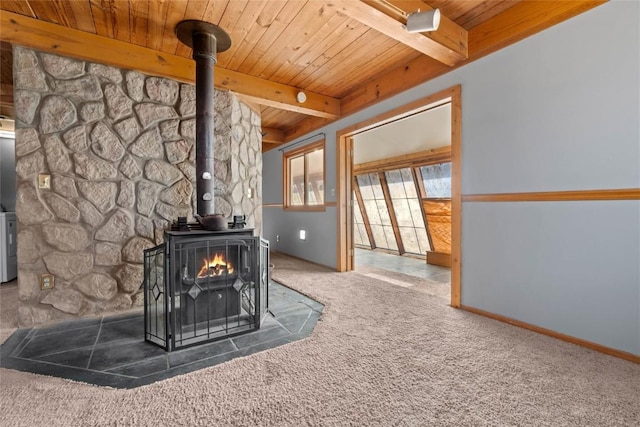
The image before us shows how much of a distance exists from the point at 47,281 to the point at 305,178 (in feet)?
12.4

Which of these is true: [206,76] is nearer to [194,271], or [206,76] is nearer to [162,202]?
[162,202]

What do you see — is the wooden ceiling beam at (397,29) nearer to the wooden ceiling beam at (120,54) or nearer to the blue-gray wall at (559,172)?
the blue-gray wall at (559,172)

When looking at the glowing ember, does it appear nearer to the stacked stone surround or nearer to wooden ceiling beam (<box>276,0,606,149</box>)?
the stacked stone surround

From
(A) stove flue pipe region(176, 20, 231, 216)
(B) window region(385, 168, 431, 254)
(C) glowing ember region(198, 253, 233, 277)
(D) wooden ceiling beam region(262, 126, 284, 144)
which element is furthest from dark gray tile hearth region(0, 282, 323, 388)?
(B) window region(385, 168, 431, 254)

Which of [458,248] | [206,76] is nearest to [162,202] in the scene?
[206,76]

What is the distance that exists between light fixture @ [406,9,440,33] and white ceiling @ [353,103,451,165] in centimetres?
197

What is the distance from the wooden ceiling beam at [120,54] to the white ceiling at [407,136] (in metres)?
1.66

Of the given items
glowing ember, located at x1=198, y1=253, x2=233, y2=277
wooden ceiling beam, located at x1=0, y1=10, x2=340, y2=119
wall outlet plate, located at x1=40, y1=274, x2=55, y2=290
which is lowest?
wall outlet plate, located at x1=40, y1=274, x2=55, y2=290

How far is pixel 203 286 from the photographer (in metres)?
2.14

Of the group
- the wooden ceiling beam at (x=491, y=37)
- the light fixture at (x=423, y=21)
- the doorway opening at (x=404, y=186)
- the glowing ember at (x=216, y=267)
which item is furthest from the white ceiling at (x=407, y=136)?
the glowing ember at (x=216, y=267)

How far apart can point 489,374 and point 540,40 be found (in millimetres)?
2418

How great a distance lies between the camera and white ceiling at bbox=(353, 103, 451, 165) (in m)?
4.44

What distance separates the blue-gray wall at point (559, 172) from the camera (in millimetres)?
1795

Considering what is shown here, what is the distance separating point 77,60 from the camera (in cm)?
247
